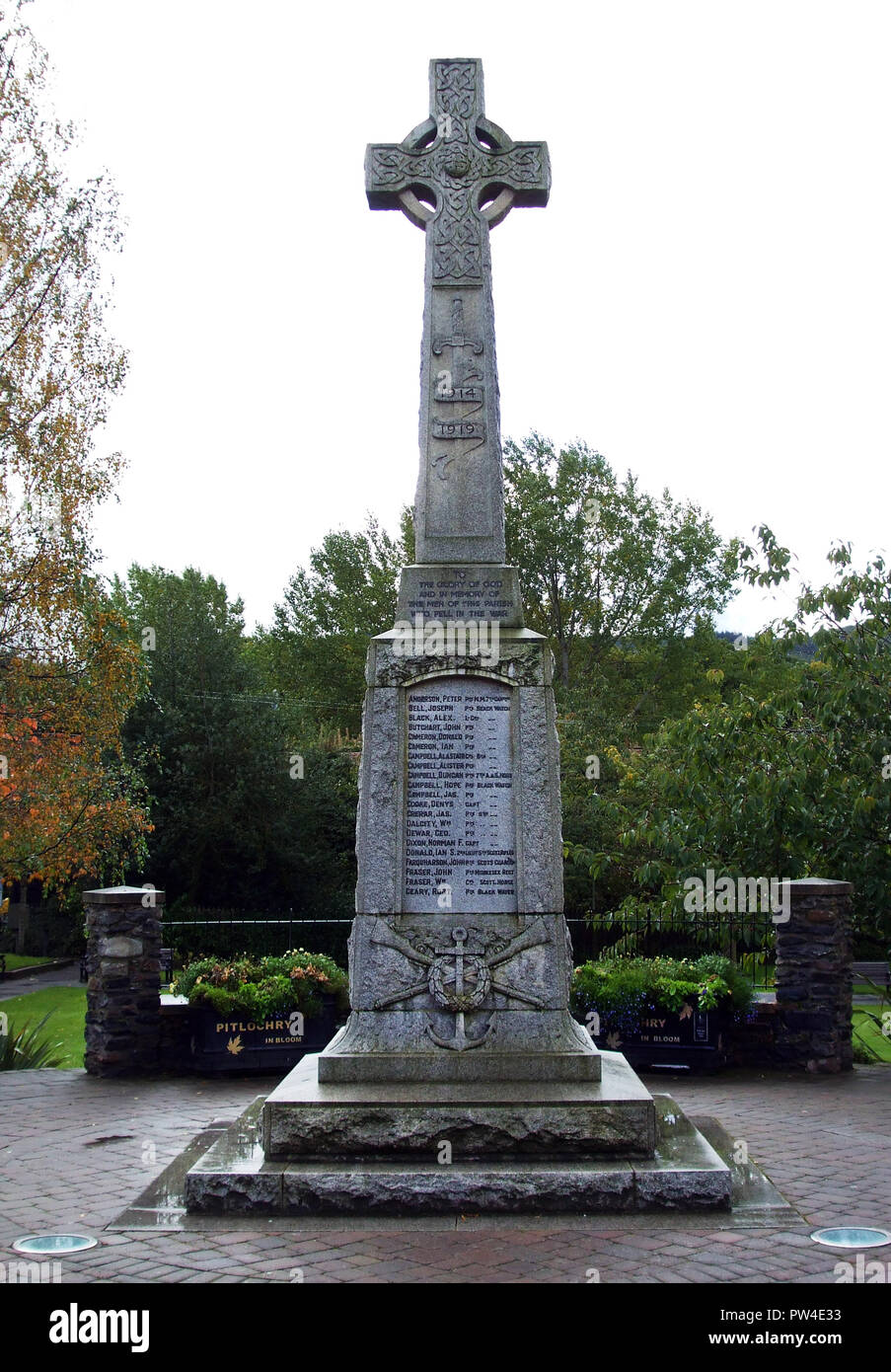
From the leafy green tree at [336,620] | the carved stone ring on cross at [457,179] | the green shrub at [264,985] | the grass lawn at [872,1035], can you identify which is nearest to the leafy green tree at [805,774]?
the grass lawn at [872,1035]

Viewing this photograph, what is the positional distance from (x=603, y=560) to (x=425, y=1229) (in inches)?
1249

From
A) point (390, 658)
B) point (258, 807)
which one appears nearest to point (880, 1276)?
point (390, 658)

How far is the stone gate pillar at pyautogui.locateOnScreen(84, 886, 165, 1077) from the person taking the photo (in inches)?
439

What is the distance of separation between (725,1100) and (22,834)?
9467 mm

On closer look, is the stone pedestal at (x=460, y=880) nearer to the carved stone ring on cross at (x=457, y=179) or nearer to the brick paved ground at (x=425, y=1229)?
the brick paved ground at (x=425, y=1229)

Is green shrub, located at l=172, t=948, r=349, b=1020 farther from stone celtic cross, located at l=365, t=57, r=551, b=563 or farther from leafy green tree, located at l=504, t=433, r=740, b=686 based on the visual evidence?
leafy green tree, located at l=504, t=433, r=740, b=686

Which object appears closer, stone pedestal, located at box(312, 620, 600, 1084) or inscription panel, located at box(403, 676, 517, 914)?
stone pedestal, located at box(312, 620, 600, 1084)

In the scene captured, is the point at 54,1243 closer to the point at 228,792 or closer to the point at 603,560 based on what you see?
the point at 228,792

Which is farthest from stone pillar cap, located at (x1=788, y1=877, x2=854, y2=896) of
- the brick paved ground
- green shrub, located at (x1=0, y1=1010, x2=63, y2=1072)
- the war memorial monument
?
green shrub, located at (x1=0, y1=1010, x2=63, y2=1072)

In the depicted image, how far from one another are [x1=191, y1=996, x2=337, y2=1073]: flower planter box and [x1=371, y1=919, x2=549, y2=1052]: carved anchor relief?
14.6 feet

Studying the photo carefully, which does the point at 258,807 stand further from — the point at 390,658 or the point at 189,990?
the point at 390,658

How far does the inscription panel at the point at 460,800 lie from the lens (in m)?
7.27

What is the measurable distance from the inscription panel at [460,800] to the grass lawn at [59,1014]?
26.3 feet

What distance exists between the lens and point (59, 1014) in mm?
19891
